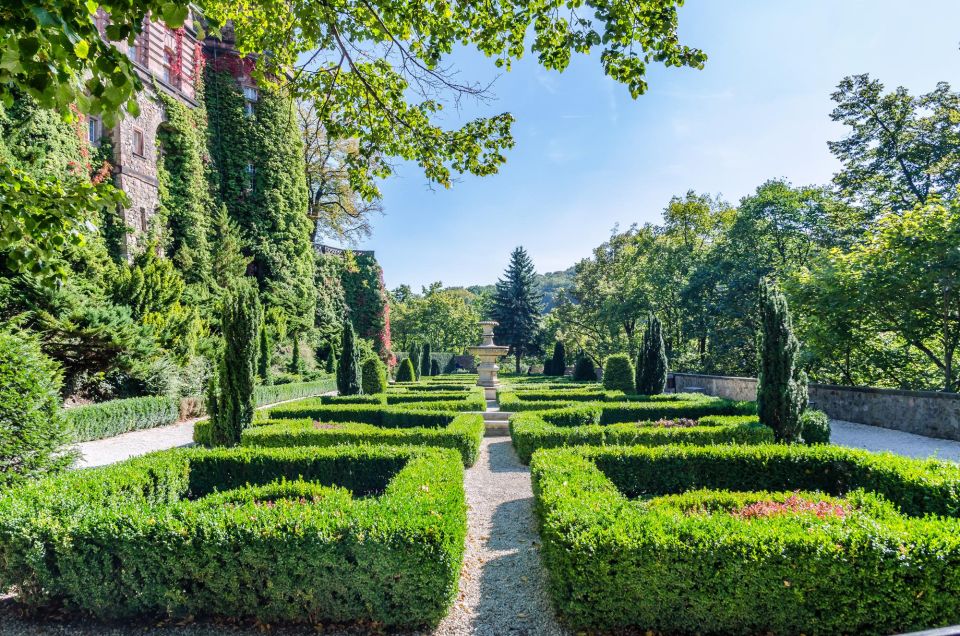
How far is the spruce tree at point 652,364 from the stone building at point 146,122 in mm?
19577

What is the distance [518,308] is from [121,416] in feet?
109

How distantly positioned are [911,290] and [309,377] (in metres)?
24.7

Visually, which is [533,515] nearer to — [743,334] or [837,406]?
[837,406]

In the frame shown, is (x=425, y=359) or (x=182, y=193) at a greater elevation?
(x=182, y=193)

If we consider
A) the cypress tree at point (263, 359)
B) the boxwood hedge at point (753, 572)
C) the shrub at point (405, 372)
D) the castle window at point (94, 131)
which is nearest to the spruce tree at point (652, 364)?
the boxwood hedge at point (753, 572)

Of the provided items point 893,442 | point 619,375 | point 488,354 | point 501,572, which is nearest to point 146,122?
point 488,354

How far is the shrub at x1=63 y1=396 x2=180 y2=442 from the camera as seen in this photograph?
10344mm

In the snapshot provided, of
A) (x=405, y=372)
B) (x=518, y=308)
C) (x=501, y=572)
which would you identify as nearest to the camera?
(x=501, y=572)

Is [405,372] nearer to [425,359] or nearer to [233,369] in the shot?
[425,359]

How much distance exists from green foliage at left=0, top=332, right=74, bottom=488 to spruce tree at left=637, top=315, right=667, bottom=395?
14.4 meters

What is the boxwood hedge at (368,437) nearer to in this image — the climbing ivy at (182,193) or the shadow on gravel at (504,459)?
the shadow on gravel at (504,459)

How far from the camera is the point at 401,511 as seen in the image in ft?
12.8

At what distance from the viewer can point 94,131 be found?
1745 cm

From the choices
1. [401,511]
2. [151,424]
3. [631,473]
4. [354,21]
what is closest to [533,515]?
[631,473]
